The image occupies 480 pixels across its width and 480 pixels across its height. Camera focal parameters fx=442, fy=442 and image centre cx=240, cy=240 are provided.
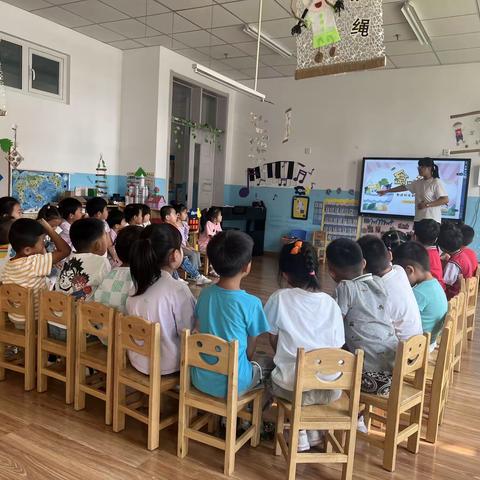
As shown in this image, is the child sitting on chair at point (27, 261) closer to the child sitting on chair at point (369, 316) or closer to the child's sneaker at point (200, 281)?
the child sitting on chair at point (369, 316)

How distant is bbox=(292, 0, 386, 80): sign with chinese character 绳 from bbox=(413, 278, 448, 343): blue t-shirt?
4.11 feet

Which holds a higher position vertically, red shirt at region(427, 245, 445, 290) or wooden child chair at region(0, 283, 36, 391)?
red shirt at region(427, 245, 445, 290)

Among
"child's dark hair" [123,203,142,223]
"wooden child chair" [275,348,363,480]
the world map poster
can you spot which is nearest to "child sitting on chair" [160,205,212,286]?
"child's dark hair" [123,203,142,223]

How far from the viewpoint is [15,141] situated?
5.39 meters

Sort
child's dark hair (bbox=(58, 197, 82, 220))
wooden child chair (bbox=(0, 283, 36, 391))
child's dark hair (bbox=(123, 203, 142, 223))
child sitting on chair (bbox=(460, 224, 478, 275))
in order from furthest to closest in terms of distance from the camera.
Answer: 1. child's dark hair (bbox=(123, 203, 142, 223))
2. child's dark hair (bbox=(58, 197, 82, 220))
3. child sitting on chair (bbox=(460, 224, 478, 275))
4. wooden child chair (bbox=(0, 283, 36, 391))

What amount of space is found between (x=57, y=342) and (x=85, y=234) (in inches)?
25.3

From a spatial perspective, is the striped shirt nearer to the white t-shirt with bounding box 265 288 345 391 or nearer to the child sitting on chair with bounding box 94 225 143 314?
the child sitting on chair with bounding box 94 225 143 314

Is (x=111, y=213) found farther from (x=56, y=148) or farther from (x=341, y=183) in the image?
(x=341, y=183)

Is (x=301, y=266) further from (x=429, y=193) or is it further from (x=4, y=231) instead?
(x=429, y=193)

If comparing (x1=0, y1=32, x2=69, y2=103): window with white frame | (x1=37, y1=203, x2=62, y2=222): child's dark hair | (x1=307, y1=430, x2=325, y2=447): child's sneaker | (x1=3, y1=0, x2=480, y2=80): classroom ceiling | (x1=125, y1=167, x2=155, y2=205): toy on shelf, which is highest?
(x1=3, y1=0, x2=480, y2=80): classroom ceiling

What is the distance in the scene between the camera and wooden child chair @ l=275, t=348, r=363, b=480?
174cm

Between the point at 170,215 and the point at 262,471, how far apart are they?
12.4ft

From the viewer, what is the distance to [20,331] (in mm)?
2629

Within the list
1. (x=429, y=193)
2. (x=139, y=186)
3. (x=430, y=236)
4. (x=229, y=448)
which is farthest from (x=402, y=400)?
(x=139, y=186)
